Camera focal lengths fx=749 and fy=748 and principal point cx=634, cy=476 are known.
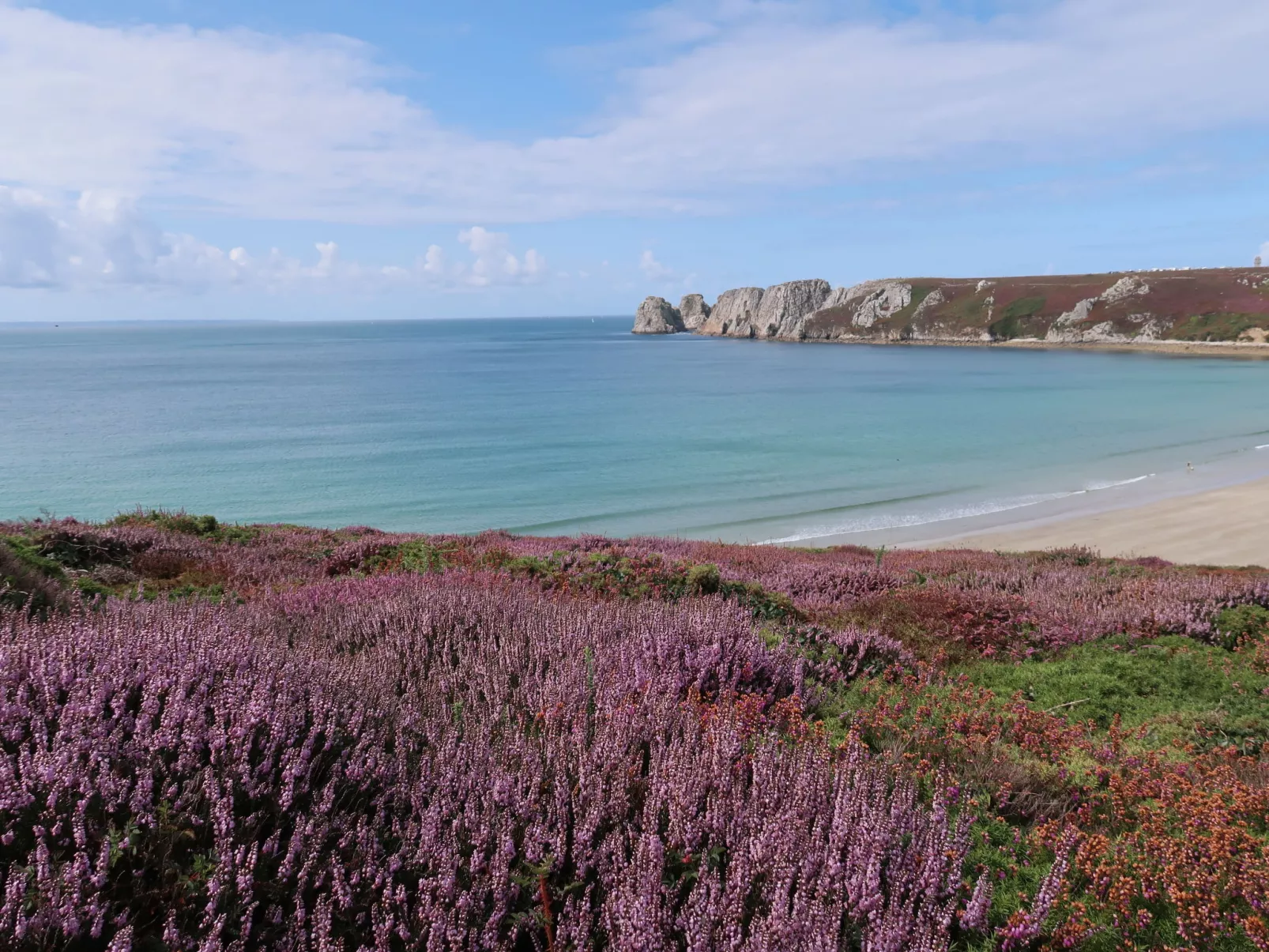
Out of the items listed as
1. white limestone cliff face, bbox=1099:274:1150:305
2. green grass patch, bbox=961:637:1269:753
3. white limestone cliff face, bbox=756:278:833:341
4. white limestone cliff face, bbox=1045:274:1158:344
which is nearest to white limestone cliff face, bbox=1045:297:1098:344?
white limestone cliff face, bbox=1045:274:1158:344

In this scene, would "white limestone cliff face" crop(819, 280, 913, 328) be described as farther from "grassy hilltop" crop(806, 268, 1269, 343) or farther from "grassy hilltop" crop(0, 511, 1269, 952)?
"grassy hilltop" crop(0, 511, 1269, 952)

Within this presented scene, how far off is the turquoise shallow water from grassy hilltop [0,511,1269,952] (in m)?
22.2

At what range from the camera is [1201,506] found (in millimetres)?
29156

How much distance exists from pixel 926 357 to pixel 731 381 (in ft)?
176

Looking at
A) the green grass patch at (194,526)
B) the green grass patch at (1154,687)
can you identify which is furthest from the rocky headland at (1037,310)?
the green grass patch at (194,526)

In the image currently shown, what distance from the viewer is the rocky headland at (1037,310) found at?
12750 cm

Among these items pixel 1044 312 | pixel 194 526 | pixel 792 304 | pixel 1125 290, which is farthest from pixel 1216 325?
pixel 194 526

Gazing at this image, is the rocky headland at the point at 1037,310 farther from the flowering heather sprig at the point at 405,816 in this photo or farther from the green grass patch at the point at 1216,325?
the flowering heather sprig at the point at 405,816

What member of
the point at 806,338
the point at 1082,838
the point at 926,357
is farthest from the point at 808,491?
the point at 806,338

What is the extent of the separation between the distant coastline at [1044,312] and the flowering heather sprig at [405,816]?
451 ft

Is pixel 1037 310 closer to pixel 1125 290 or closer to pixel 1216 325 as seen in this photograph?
pixel 1125 290

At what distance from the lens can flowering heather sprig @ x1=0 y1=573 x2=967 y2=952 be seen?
2.35 metres

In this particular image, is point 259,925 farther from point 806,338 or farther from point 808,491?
point 806,338

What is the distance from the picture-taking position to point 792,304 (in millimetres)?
191250
